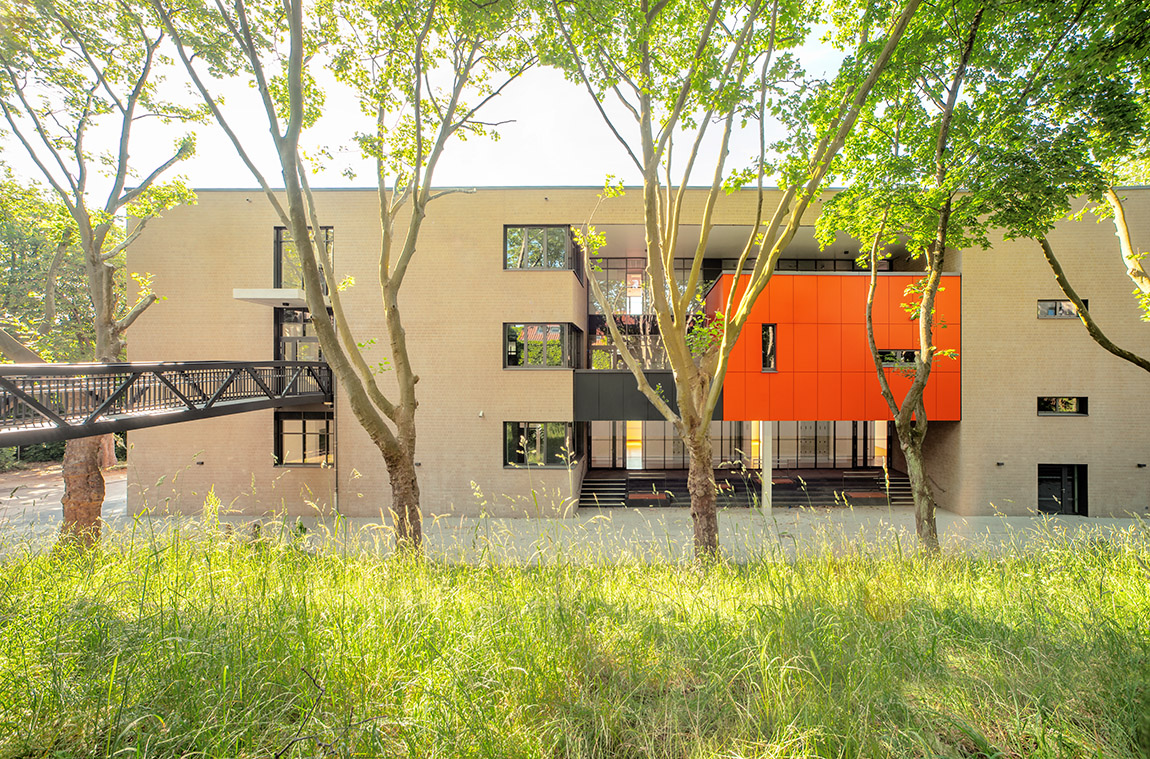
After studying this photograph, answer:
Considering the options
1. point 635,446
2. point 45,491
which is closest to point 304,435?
point 45,491

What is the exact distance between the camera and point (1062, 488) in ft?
43.9

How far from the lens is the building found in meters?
13.2

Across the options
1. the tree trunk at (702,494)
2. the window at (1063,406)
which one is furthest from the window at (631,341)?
the window at (1063,406)

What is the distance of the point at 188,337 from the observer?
44.5 feet

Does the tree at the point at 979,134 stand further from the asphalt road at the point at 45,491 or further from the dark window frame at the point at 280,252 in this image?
the asphalt road at the point at 45,491

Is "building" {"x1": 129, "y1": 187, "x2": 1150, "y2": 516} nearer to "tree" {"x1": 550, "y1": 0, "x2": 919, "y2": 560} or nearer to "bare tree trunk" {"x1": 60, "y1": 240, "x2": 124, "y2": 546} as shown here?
"bare tree trunk" {"x1": 60, "y1": 240, "x2": 124, "y2": 546}

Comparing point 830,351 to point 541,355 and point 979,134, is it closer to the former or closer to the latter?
point 979,134

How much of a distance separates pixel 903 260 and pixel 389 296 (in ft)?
56.6

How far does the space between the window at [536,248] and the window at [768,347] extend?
20.3 ft

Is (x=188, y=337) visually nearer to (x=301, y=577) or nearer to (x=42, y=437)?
(x=42, y=437)

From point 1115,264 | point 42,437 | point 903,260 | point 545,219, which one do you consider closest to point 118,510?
point 42,437

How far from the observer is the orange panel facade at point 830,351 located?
43.8ft

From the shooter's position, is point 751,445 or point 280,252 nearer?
point 280,252

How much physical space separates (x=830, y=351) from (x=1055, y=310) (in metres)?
6.62
